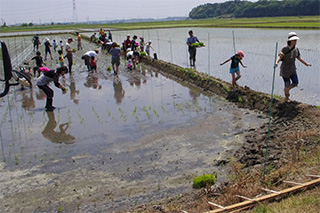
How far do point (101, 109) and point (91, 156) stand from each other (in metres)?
3.84

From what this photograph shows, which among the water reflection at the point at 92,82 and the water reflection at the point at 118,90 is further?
the water reflection at the point at 92,82

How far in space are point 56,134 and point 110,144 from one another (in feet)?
5.59

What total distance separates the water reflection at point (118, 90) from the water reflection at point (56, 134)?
9.14 ft

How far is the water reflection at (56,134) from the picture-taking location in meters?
8.47

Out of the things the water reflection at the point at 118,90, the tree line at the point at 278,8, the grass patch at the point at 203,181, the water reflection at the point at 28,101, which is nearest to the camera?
the grass patch at the point at 203,181

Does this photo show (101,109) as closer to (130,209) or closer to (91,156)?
(91,156)

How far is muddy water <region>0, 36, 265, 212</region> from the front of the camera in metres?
5.86

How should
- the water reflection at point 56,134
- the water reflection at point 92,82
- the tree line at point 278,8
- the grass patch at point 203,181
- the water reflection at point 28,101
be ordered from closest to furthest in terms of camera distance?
the grass patch at point 203,181 → the water reflection at point 56,134 → the water reflection at point 28,101 → the water reflection at point 92,82 → the tree line at point 278,8

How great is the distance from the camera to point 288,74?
8.72 m

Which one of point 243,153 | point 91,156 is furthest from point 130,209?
point 243,153

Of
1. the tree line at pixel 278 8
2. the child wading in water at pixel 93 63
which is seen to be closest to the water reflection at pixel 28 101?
the child wading in water at pixel 93 63

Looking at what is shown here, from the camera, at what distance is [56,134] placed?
8914mm

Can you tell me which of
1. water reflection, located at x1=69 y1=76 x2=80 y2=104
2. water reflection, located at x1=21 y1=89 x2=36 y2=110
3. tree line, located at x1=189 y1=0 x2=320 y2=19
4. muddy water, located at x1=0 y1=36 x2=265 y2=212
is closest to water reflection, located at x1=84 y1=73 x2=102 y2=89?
water reflection, located at x1=69 y1=76 x2=80 y2=104

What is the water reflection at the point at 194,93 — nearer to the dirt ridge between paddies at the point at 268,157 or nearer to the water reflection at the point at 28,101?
the dirt ridge between paddies at the point at 268,157
